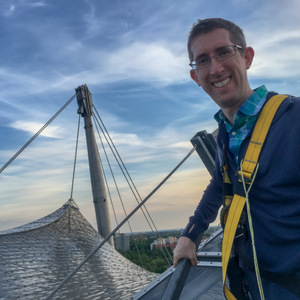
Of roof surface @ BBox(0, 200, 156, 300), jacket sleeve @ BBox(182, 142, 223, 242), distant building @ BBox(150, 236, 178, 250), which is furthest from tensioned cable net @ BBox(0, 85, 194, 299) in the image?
jacket sleeve @ BBox(182, 142, 223, 242)

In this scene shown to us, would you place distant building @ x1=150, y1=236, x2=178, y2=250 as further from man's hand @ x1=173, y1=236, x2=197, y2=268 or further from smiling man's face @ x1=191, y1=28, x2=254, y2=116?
smiling man's face @ x1=191, y1=28, x2=254, y2=116

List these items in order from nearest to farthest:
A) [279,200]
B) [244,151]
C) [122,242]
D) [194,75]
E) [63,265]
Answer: [279,200] < [244,151] < [194,75] < [63,265] < [122,242]

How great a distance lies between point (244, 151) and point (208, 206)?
2.22ft

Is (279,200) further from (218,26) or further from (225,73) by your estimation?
(218,26)

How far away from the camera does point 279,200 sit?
1793 mm

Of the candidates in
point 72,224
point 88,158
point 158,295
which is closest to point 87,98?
point 88,158

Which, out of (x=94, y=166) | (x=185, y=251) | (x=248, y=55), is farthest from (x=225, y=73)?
(x=94, y=166)

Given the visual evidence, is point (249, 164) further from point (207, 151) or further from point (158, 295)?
point (207, 151)

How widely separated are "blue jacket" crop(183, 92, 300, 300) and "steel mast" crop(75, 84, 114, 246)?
15097 mm

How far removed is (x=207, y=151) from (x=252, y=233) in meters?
4.47

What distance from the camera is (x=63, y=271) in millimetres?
10414

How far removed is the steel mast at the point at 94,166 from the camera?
54.8ft

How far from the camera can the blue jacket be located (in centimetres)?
173

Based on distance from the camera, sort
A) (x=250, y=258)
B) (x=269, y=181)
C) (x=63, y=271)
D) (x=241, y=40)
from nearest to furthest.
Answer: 1. (x=269, y=181)
2. (x=250, y=258)
3. (x=241, y=40)
4. (x=63, y=271)
